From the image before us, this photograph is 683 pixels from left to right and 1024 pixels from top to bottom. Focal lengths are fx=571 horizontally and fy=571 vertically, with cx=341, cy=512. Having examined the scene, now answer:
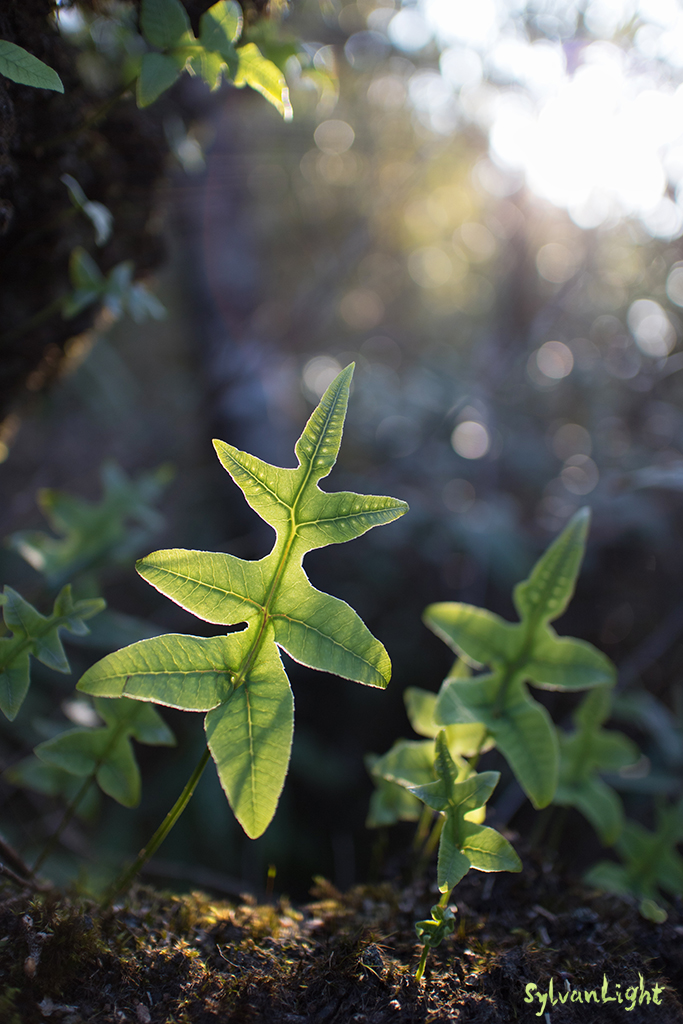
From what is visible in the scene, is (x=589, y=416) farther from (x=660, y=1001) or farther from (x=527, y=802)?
(x=660, y=1001)

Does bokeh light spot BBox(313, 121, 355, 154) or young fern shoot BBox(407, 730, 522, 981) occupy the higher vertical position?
bokeh light spot BBox(313, 121, 355, 154)

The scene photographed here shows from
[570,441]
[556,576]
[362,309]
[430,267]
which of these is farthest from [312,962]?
[430,267]

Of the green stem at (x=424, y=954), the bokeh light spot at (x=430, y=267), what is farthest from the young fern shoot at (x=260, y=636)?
the bokeh light spot at (x=430, y=267)

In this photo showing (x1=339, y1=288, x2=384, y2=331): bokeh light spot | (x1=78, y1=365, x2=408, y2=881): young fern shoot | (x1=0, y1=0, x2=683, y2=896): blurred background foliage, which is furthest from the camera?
(x1=339, y1=288, x2=384, y2=331): bokeh light spot

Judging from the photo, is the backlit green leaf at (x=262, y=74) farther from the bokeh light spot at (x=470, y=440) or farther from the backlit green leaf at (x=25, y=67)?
the bokeh light spot at (x=470, y=440)

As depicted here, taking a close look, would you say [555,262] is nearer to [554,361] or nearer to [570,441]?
[554,361]

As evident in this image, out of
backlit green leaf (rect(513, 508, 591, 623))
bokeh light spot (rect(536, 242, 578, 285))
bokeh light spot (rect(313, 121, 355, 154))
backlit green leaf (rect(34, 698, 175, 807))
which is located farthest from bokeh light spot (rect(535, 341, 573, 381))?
backlit green leaf (rect(34, 698, 175, 807))

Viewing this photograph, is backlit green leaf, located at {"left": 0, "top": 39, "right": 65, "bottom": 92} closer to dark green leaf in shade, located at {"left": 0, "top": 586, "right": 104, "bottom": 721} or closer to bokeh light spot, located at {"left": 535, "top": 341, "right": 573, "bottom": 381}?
dark green leaf in shade, located at {"left": 0, "top": 586, "right": 104, "bottom": 721}
